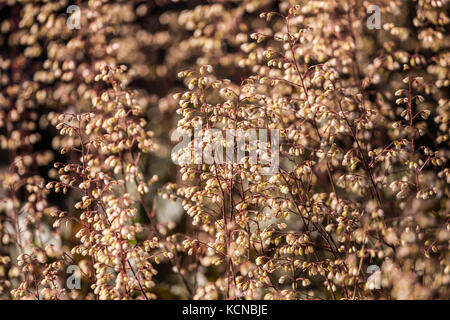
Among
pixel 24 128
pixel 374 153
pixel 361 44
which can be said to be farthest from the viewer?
pixel 24 128

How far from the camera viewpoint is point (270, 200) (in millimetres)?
2020

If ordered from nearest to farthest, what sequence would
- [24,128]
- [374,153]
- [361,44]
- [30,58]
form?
1. [374,153]
2. [361,44]
3. [24,128]
4. [30,58]

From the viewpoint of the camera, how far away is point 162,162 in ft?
12.1

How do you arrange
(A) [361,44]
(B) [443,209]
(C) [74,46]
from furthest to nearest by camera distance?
(A) [361,44] → (C) [74,46] → (B) [443,209]

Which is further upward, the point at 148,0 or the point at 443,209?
the point at 148,0

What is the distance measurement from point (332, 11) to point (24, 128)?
9.13 feet

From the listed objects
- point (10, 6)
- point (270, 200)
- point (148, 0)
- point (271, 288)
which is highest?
point (148, 0)

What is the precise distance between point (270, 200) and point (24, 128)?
259cm

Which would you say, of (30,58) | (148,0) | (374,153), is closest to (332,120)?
(374,153)

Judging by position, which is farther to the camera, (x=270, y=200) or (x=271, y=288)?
(x=271, y=288)
